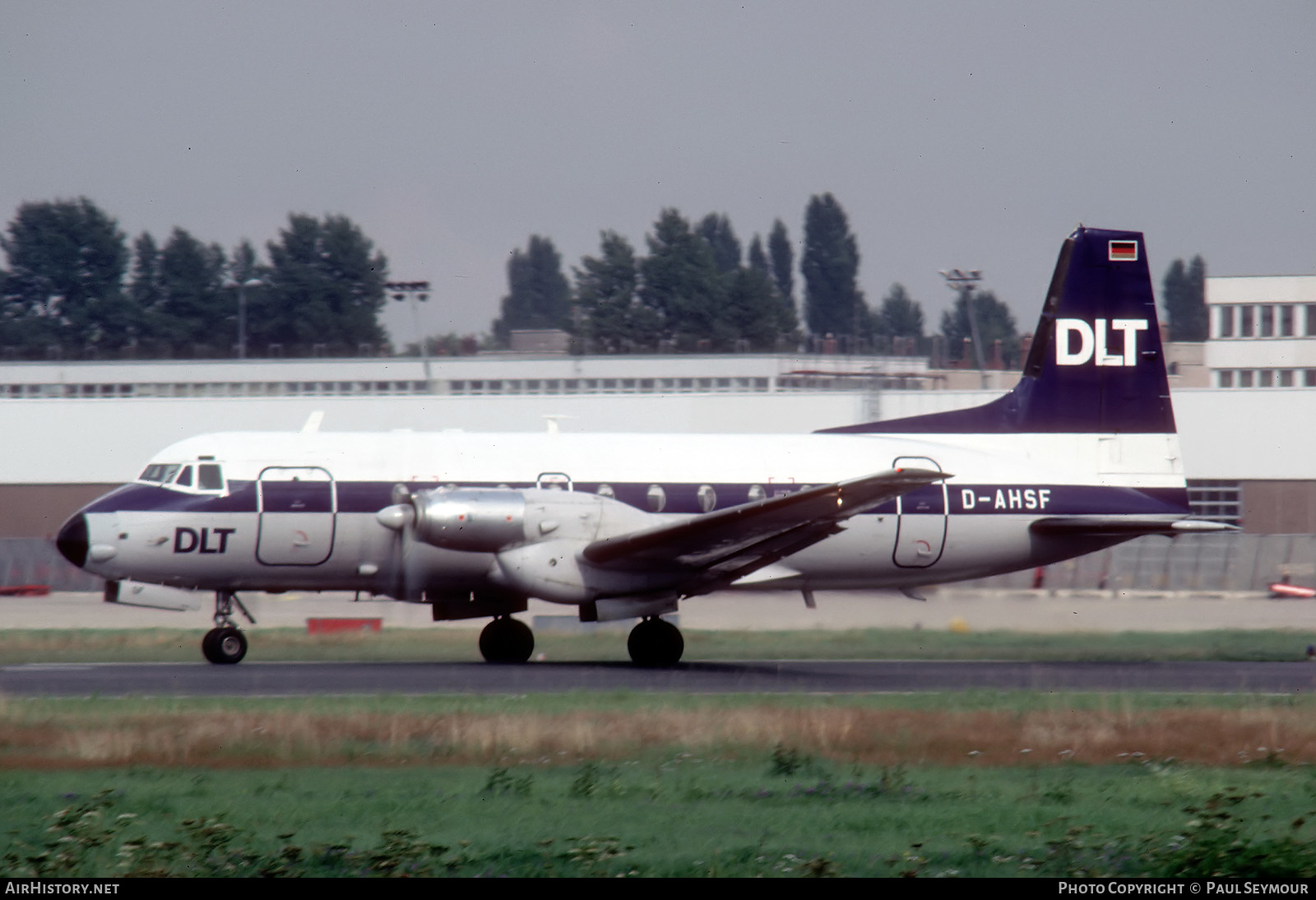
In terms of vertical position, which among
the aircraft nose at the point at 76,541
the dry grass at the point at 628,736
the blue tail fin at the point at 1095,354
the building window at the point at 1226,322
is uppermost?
the building window at the point at 1226,322

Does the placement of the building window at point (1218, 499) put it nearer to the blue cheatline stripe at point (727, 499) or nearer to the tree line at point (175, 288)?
the blue cheatline stripe at point (727, 499)

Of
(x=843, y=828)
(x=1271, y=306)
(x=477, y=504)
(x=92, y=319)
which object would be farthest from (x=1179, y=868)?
(x=92, y=319)

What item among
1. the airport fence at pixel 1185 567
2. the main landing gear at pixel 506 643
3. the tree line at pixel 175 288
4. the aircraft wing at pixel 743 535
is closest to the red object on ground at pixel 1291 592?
the airport fence at pixel 1185 567

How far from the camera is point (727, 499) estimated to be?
2470 cm

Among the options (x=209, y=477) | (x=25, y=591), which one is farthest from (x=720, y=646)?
(x=25, y=591)

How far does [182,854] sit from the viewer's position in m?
10.2

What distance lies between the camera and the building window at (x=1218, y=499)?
50.6 metres

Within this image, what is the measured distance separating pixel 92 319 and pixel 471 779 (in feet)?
251

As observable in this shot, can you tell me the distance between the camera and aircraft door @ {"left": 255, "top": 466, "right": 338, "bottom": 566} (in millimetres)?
23094

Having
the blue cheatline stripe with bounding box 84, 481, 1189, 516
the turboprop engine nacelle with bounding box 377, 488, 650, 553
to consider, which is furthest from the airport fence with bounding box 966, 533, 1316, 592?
the turboprop engine nacelle with bounding box 377, 488, 650, 553

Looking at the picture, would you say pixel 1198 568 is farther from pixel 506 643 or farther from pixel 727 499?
pixel 506 643

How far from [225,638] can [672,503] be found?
24.3 feet

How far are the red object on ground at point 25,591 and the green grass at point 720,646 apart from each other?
1193cm

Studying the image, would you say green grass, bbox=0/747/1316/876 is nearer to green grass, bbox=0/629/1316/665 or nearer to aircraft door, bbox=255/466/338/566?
aircraft door, bbox=255/466/338/566
